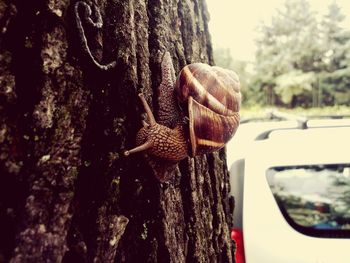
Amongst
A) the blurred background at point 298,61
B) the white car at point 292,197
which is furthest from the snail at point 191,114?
the blurred background at point 298,61

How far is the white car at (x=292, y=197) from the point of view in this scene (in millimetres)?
2844

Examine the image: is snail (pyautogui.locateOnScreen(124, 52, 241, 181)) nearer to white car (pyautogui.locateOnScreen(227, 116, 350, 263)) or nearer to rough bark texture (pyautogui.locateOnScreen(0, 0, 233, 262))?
rough bark texture (pyautogui.locateOnScreen(0, 0, 233, 262))

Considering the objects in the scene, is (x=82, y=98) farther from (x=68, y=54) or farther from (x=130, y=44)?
(x=130, y=44)

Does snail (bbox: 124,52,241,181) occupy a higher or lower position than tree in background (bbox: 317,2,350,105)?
lower

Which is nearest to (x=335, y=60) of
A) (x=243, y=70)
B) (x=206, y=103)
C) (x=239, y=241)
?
(x=243, y=70)

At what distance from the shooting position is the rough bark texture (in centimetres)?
84

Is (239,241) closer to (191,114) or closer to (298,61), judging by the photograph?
(191,114)

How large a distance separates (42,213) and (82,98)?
0.26m

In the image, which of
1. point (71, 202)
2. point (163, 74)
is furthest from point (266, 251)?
point (71, 202)

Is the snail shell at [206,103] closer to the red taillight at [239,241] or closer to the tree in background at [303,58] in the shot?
the red taillight at [239,241]

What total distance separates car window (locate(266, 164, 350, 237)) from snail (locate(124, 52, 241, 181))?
1.90m

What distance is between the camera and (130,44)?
1.06 m

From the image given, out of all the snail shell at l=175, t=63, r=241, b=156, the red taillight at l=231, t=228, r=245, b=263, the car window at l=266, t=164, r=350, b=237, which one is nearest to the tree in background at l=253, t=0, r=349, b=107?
the car window at l=266, t=164, r=350, b=237

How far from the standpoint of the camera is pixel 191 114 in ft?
3.76
